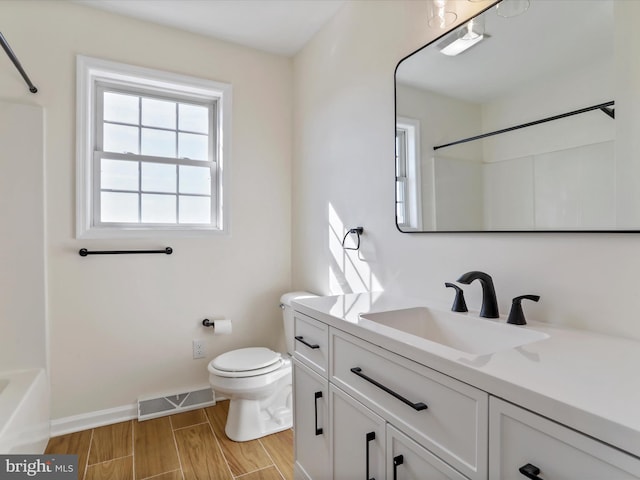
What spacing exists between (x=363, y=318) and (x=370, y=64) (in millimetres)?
1393

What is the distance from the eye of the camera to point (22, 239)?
6.54 feet

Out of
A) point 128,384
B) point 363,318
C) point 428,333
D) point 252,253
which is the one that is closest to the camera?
point 363,318

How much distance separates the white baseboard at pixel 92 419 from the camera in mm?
2113

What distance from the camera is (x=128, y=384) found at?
2.31 m

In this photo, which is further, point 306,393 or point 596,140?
point 306,393

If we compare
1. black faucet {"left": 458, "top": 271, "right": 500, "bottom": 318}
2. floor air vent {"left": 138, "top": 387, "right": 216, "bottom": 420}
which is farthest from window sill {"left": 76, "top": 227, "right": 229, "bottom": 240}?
black faucet {"left": 458, "top": 271, "right": 500, "bottom": 318}

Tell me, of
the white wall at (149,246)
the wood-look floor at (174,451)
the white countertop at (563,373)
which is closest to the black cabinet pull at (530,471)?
the white countertop at (563,373)

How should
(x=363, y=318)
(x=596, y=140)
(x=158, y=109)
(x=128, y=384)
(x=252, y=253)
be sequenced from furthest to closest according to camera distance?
(x=252, y=253) → (x=158, y=109) → (x=128, y=384) → (x=363, y=318) → (x=596, y=140)

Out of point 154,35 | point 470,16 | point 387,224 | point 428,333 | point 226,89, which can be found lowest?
point 428,333

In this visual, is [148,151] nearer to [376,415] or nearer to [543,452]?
[376,415]

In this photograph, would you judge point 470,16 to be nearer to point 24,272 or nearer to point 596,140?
point 596,140

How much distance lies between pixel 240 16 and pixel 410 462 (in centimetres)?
253

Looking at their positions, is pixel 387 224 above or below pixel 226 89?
below

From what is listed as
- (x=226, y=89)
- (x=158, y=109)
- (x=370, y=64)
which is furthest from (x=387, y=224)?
(x=158, y=109)
